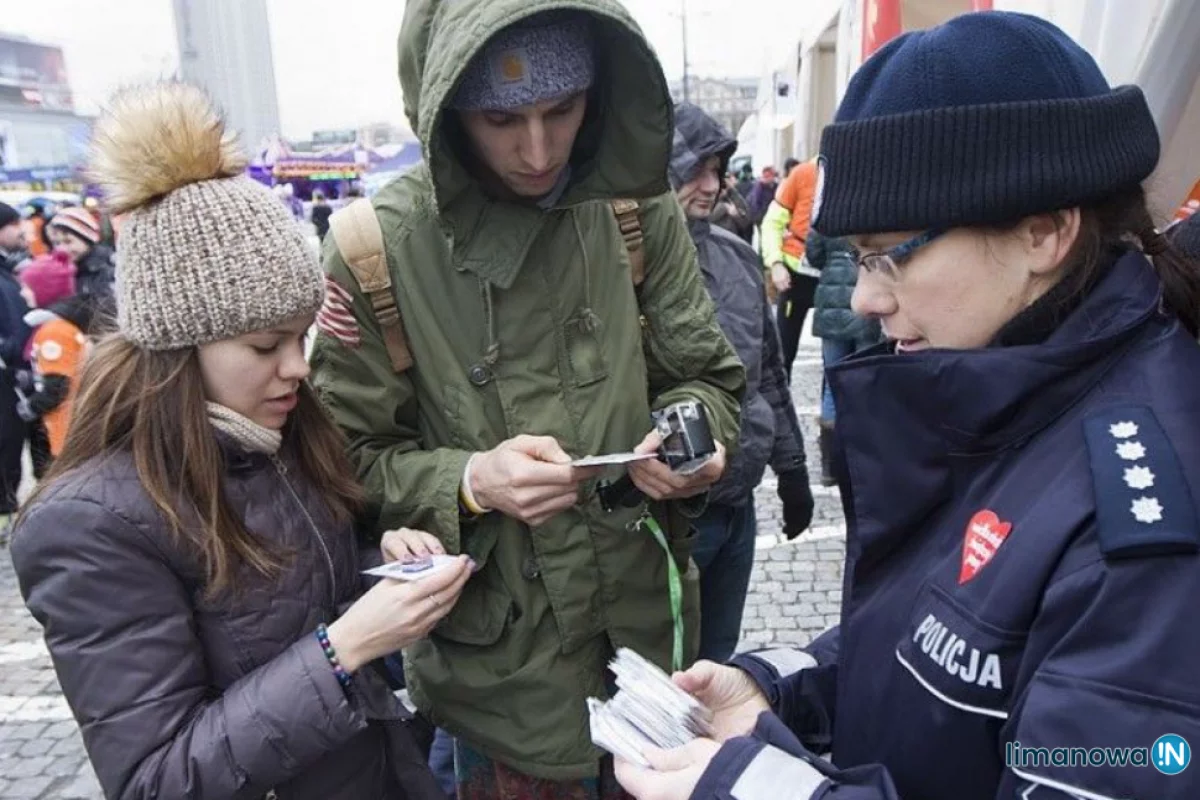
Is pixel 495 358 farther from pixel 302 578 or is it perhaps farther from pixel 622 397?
pixel 302 578

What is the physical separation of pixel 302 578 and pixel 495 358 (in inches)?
21.8

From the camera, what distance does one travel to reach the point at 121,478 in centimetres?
150

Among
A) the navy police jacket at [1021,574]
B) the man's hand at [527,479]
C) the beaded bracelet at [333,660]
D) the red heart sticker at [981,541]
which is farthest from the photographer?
the man's hand at [527,479]

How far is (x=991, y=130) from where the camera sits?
103 centimetres

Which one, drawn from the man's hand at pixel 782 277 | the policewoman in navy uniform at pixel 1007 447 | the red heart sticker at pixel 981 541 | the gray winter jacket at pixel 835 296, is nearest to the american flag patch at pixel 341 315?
the policewoman in navy uniform at pixel 1007 447

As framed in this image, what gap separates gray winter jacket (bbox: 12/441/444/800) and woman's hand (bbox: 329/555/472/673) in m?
0.05

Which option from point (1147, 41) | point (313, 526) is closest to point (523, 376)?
point (313, 526)

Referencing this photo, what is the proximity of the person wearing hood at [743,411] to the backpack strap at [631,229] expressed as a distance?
A: 2.77 feet

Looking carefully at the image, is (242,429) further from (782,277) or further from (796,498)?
(782,277)

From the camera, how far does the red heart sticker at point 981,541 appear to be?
1.02 m

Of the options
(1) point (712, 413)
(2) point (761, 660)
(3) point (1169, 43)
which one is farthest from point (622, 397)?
(3) point (1169, 43)

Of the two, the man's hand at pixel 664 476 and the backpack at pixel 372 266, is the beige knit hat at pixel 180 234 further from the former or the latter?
the man's hand at pixel 664 476

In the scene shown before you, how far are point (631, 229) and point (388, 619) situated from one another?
984mm

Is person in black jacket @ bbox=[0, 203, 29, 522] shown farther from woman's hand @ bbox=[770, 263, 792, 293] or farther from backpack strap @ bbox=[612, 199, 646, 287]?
backpack strap @ bbox=[612, 199, 646, 287]
